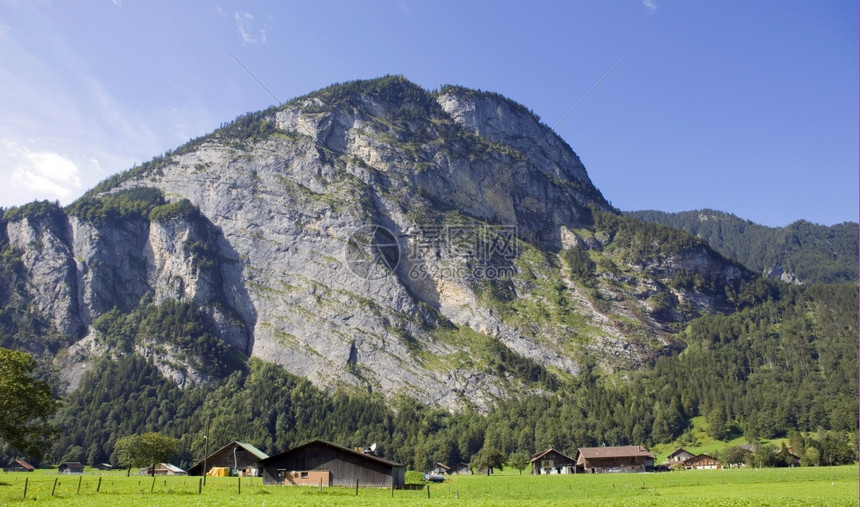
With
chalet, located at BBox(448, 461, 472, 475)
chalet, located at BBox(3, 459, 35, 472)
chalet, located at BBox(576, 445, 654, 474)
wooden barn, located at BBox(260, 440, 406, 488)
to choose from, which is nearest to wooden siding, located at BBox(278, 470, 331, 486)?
wooden barn, located at BBox(260, 440, 406, 488)

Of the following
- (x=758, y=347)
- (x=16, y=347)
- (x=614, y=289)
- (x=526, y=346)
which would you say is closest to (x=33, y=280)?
(x=16, y=347)

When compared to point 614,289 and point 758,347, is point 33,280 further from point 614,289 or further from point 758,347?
point 758,347

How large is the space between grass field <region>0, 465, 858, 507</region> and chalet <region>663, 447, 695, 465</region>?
49.0 m

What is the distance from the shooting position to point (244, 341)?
176 meters

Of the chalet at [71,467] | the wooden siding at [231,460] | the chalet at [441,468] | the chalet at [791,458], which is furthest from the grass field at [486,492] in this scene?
the chalet at [71,467]

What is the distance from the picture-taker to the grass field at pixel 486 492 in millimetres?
32875

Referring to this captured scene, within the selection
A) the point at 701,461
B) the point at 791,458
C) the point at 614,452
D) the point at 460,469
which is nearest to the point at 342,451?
the point at 614,452

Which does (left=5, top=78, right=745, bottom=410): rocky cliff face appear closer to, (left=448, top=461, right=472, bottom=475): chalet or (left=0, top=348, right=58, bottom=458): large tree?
(left=448, top=461, right=472, bottom=475): chalet

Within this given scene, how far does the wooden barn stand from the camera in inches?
2235

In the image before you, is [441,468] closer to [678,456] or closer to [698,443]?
[678,456]

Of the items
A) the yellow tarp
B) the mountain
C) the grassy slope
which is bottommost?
the yellow tarp

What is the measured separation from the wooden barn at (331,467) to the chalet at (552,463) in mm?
63148

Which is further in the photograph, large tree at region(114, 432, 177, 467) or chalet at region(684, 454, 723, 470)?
chalet at region(684, 454, 723, 470)

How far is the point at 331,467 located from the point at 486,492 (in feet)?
53.4
